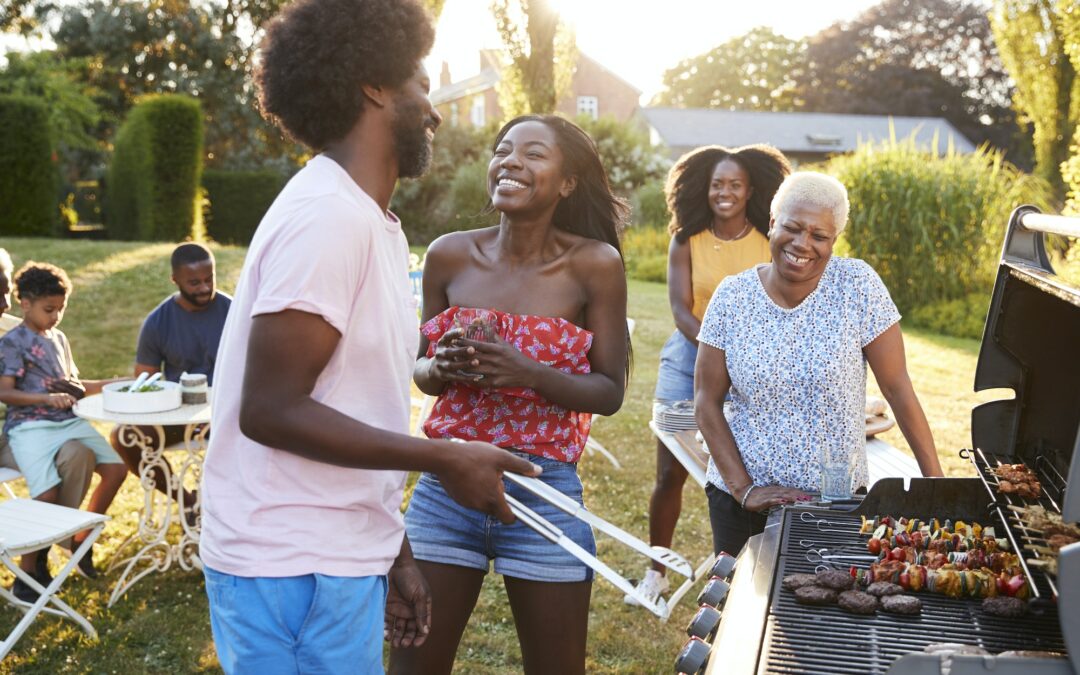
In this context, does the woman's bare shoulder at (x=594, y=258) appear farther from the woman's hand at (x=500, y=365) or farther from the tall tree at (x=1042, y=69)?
the tall tree at (x=1042, y=69)

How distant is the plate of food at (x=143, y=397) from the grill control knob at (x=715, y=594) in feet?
11.7

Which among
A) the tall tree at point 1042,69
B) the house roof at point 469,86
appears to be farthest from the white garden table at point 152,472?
the house roof at point 469,86

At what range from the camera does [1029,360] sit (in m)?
2.56

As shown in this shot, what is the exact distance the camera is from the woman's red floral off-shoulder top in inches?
110

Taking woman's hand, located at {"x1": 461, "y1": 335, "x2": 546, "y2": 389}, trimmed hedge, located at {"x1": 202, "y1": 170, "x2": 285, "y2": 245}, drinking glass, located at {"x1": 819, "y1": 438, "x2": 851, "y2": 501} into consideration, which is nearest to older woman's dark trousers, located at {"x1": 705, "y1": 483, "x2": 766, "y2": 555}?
drinking glass, located at {"x1": 819, "y1": 438, "x2": 851, "y2": 501}

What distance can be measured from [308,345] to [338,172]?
12.9 inches

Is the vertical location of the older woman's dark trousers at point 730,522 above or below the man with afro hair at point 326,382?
below

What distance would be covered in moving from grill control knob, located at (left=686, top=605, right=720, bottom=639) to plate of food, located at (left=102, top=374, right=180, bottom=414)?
3.68 m

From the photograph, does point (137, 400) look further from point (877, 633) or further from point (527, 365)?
point (877, 633)

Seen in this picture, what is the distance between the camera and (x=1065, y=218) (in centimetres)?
205

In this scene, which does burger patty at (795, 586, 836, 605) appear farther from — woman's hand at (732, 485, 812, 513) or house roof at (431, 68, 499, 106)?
house roof at (431, 68, 499, 106)

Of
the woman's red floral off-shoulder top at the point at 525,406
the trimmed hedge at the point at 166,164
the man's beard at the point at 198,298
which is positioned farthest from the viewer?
the trimmed hedge at the point at 166,164

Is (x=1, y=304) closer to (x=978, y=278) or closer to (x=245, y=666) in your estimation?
(x=245, y=666)

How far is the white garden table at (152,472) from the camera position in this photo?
4.99 m
